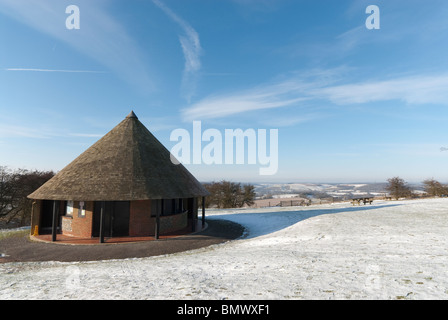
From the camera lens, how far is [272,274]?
7723 millimetres

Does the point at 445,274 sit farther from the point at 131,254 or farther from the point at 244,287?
the point at 131,254

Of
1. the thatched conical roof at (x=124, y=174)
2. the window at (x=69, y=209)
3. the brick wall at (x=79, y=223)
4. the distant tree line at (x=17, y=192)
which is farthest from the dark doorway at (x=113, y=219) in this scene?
the distant tree line at (x=17, y=192)

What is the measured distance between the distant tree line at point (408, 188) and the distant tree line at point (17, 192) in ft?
227

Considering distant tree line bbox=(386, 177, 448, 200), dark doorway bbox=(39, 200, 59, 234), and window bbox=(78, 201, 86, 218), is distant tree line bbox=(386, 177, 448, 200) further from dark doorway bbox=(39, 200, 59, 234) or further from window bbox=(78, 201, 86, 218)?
dark doorway bbox=(39, 200, 59, 234)

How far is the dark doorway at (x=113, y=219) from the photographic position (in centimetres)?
1580

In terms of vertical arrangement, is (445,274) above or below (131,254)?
above

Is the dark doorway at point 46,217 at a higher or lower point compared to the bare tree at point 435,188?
lower

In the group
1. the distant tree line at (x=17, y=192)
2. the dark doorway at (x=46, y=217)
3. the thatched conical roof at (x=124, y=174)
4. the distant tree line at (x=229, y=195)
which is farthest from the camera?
the distant tree line at (x=229, y=195)

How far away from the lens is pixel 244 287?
6.70 meters

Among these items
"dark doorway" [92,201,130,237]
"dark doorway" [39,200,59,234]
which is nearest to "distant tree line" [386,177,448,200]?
"dark doorway" [92,201,130,237]

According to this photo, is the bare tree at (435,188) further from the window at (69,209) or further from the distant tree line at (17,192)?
the distant tree line at (17,192)

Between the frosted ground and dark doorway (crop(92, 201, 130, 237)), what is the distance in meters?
4.88
